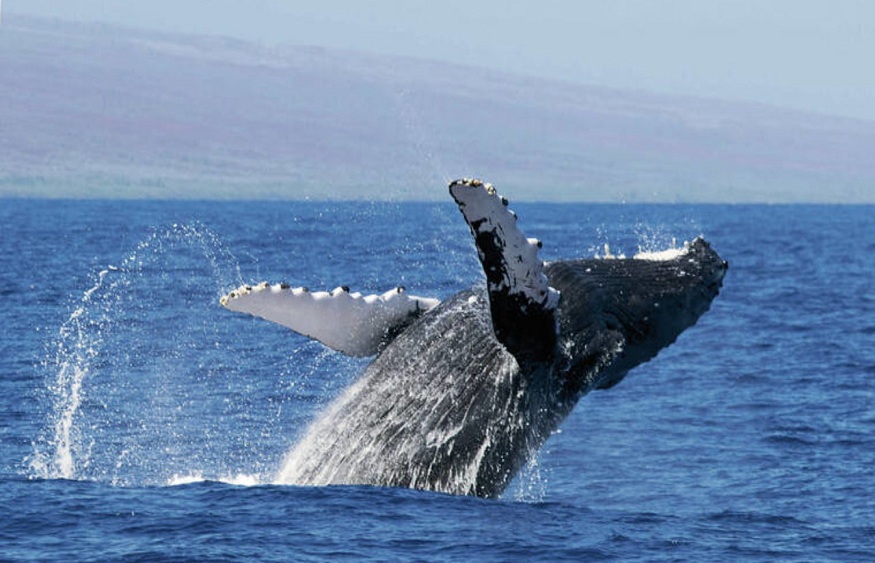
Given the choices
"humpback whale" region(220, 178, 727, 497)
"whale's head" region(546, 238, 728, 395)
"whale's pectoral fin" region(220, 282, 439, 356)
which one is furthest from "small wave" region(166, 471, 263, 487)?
"whale's head" region(546, 238, 728, 395)

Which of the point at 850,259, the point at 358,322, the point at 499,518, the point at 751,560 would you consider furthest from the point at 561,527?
the point at 850,259

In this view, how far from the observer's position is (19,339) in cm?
2297

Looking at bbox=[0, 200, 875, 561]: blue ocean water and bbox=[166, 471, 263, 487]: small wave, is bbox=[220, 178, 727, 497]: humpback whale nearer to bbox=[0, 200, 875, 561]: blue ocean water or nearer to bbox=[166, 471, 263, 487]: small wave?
bbox=[0, 200, 875, 561]: blue ocean water

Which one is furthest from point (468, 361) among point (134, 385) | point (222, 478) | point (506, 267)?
point (134, 385)

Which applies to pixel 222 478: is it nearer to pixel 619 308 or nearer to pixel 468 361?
pixel 468 361

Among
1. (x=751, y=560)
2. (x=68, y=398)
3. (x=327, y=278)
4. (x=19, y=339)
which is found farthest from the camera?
(x=327, y=278)

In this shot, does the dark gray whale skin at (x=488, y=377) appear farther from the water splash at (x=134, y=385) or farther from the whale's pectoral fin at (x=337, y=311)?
the water splash at (x=134, y=385)

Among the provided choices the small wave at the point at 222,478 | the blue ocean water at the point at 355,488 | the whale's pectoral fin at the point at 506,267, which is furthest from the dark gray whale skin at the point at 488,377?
the small wave at the point at 222,478

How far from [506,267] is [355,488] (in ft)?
6.77

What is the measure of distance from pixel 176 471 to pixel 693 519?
469cm

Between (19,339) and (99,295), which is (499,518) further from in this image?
(99,295)

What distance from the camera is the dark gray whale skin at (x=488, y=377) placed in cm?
995

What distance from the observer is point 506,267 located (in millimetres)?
8953

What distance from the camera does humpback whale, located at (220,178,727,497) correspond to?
9.95 meters
